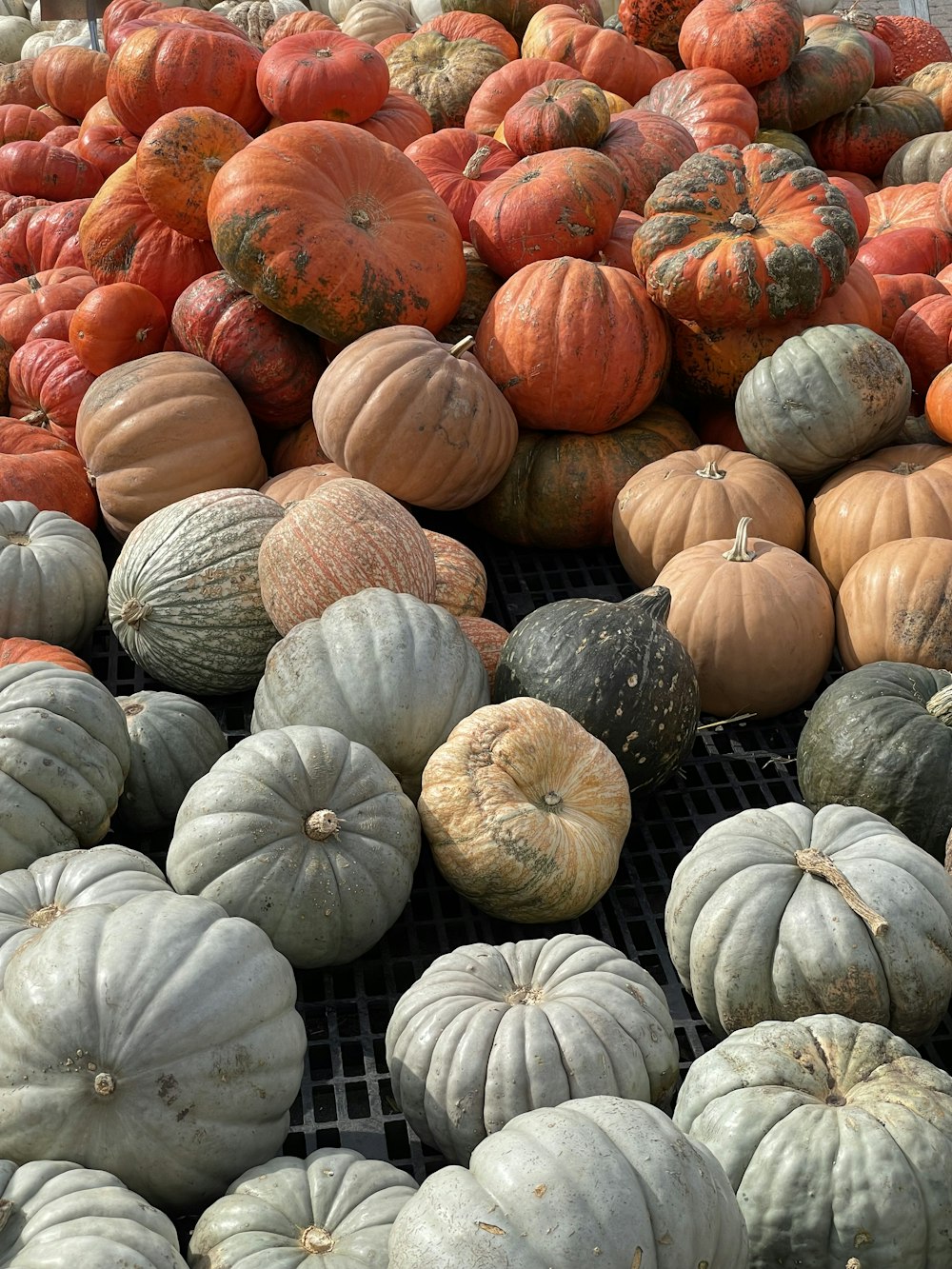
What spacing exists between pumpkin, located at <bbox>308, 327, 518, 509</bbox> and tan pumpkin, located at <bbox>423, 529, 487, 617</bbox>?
0.88 feet

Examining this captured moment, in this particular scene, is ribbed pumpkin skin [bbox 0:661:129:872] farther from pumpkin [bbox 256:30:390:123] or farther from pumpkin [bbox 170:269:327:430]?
pumpkin [bbox 256:30:390:123]

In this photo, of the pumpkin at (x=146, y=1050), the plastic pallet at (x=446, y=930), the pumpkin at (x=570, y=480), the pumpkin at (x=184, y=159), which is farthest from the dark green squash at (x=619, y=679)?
the pumpkin at (x=184, y=159)

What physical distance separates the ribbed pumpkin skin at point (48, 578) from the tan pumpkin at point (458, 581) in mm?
1031

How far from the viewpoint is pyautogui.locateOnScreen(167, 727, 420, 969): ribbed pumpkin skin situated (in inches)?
98.9

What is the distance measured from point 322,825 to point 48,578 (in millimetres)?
1523

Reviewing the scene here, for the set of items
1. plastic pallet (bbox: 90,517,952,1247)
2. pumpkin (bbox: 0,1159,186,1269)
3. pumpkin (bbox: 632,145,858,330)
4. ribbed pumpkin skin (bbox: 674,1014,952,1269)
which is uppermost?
pumpkin (bbox: 632,145,858,330)

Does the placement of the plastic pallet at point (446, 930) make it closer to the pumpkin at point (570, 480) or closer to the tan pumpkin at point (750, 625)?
the tan pumpkin at point (750, 625)

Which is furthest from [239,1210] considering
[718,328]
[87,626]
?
[718,328]

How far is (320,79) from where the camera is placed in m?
4.55

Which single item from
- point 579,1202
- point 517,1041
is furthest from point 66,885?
point 579,1202

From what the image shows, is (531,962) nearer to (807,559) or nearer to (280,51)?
(807,559)

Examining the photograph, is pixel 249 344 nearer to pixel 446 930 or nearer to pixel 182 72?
pixel 182 72

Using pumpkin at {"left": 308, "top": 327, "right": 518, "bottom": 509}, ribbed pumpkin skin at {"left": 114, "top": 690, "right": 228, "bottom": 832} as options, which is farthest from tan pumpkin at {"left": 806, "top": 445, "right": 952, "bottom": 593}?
ribbed pumpkin skin at {"left": 114, "top": 690, "right": 228, "bottom": 832}

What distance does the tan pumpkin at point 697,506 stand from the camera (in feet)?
12.6
